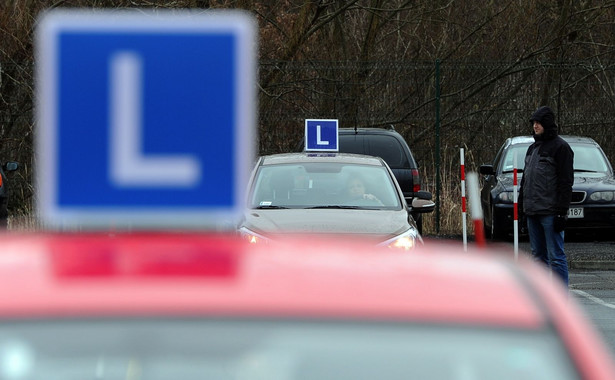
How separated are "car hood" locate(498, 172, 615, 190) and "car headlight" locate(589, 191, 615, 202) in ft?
0.29

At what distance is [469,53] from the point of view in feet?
90.9

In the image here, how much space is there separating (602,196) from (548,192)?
23.5ft

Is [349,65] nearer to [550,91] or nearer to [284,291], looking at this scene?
[550,91]

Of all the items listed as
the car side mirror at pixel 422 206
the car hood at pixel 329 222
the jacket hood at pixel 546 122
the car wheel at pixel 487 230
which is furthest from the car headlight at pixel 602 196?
the car hood at pixel 329 222

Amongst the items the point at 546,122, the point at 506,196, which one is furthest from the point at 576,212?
the point at 546,122

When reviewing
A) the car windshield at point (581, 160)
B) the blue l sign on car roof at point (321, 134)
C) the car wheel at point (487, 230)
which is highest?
the blue l sign on car roof at point (321, 134)

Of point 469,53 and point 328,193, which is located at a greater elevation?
point 469,53

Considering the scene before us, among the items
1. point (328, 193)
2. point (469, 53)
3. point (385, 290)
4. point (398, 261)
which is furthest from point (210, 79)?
point (469, 53)

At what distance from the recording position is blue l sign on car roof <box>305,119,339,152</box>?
57.0 ft

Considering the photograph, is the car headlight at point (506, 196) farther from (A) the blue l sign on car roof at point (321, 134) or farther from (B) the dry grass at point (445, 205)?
(A) the blue l sign on car roof at point (321, 134)

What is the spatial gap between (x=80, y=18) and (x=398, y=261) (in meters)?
1.27

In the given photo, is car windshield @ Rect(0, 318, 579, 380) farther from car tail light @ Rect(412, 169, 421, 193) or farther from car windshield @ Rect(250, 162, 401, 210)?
car tail light @ Rect(412, 169, 421, 193)

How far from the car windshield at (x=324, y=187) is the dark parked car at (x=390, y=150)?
639cm

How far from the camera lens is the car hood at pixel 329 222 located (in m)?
10.7
